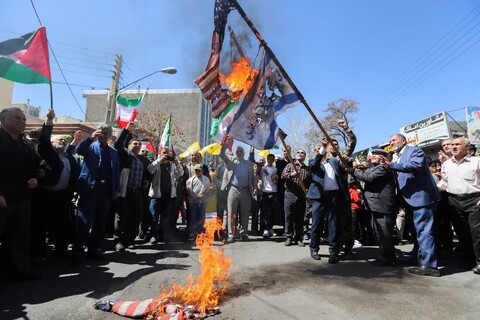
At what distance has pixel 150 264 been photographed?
16.1ft

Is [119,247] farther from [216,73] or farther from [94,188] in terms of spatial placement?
[216,73]

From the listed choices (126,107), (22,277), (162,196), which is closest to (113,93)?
(126,107)

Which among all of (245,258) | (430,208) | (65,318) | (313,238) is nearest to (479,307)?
(430,208)

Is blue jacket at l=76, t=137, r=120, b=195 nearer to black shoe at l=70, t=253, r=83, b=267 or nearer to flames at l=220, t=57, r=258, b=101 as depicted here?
black shoe at l=70, t=253, r=83, b=267

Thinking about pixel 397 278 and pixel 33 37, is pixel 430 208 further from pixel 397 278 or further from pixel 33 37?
pixel 33 37

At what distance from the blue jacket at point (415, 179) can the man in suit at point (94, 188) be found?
15.7ft

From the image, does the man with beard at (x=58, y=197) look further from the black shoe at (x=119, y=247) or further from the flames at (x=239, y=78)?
the flames at (x=239, y=78)

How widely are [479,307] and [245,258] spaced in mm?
3377

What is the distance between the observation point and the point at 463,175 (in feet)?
16.2

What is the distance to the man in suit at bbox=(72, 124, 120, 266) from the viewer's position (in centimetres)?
489

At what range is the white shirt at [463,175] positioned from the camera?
486 cm

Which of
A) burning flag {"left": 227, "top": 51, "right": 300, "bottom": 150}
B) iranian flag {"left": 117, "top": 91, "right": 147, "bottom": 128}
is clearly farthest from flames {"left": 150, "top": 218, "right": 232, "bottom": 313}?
iranian flag {"left": 117, "top": 91, "right": 147, "bottom": 128}

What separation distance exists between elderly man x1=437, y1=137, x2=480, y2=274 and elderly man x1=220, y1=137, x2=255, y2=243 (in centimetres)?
410

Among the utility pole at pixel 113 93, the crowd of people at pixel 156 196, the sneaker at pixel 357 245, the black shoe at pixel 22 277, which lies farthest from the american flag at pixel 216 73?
the utility pole at pixel 113 93
